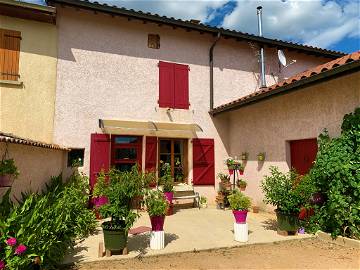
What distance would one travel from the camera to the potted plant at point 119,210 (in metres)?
5.49

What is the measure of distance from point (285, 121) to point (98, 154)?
6.52 meters

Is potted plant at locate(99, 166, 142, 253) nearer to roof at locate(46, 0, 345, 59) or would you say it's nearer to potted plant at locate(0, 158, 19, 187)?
potted plant at locate(0, 158, 19, 187)

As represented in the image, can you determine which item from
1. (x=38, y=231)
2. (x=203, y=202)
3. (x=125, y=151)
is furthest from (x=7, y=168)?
(x=203, y=202)

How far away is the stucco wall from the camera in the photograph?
6.04m

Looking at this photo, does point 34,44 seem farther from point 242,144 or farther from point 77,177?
point 242,144

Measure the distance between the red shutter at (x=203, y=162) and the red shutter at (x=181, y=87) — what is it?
161 centimetres

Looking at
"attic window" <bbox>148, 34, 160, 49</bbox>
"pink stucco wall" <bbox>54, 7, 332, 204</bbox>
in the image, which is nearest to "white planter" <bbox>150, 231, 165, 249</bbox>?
"pink stucco wall" <bbox>54, 7, 332, 204</bbox>

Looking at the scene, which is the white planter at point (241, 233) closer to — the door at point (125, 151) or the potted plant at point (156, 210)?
the potted plant at point (156, 210)

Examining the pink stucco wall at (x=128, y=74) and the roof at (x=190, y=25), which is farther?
the pink stucco wall at (x=128, y=74)

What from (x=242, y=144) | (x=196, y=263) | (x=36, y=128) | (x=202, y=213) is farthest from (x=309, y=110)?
(x=36, y=128)

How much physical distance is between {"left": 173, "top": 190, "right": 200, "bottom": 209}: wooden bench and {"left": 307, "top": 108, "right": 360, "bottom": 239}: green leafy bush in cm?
488

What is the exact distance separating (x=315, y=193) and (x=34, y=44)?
9.84 metres

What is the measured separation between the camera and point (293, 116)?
898cm

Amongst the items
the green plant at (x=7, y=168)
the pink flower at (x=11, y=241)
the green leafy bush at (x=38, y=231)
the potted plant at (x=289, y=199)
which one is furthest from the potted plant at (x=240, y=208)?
the green plant at (x=7, y=168)
